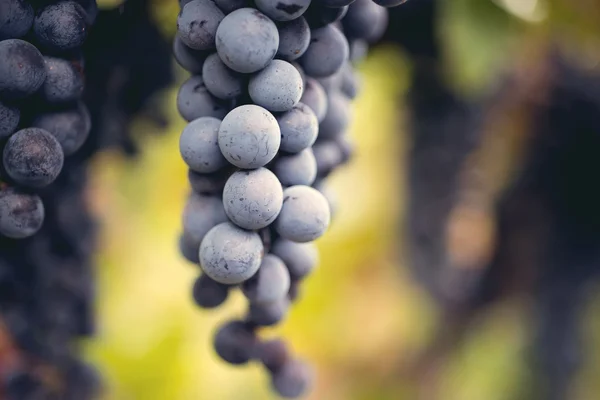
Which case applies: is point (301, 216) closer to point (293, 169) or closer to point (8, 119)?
point (293, 169)

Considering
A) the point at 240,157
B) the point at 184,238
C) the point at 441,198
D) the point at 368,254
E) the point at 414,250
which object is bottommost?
the point at 368,254

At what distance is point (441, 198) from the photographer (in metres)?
1.07

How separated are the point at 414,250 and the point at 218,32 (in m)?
0.85

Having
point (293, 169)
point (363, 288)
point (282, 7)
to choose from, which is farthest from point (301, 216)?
point (363, 288)

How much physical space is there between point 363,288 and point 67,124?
→ 1.36 meters

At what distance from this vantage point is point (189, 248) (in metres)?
0.46

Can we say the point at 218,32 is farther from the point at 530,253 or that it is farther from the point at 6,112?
the point at 530,253

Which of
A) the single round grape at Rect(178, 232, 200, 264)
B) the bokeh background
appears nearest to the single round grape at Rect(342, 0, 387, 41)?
the single round grape at Rect(178, 232, 200, 264)

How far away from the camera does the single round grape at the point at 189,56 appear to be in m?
0.42

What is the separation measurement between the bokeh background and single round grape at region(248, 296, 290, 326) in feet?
1.31

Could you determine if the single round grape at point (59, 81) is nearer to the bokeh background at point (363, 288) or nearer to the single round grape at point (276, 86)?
the single round grape at point (276, 86)

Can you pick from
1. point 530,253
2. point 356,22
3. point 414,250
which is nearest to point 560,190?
point 530,253

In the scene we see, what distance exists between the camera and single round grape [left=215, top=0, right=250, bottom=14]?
391 mm

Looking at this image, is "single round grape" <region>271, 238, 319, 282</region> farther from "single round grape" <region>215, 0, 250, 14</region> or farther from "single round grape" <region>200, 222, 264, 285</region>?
"single round grape" <region>215, 0, 250, 14</region>
